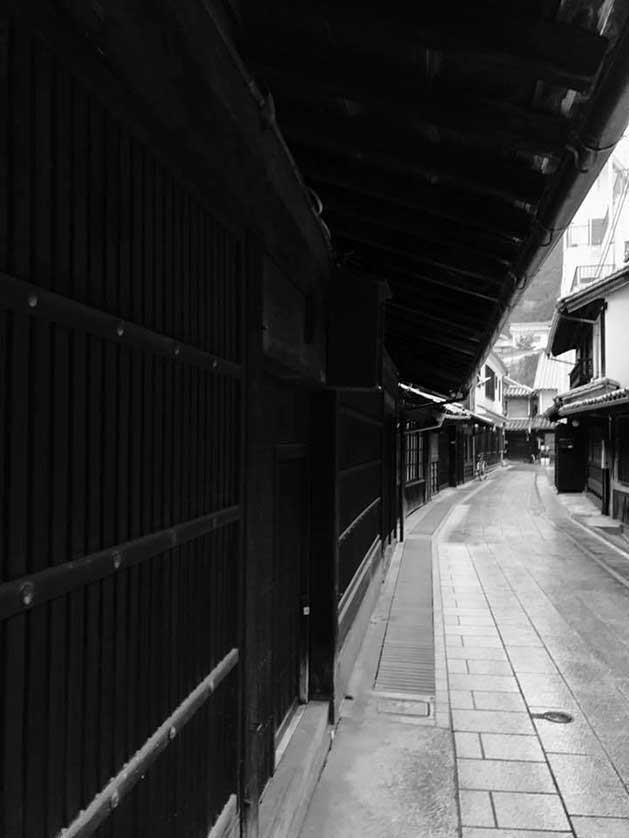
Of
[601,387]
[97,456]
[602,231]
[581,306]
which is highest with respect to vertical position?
[602,231]

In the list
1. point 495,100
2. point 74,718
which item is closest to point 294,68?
point 495,100

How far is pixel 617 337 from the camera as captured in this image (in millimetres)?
20953

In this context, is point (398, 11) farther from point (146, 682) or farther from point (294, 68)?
point (146, 682)

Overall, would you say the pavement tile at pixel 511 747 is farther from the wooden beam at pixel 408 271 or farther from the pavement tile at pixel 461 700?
the wooden beam at pixel 408 271

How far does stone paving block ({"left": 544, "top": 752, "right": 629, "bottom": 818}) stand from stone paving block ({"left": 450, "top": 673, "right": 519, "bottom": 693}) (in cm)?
147

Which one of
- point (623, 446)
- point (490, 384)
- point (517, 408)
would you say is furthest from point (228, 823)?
point (517, 408)

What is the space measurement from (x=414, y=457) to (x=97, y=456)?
21.7 meters

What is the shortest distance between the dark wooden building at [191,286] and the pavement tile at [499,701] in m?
2.36

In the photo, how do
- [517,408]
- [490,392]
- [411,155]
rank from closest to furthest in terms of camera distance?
[411,155], [490,392], [517,408]

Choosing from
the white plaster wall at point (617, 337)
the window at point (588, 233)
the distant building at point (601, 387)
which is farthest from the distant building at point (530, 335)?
the white plaster wall at point (617, 337)

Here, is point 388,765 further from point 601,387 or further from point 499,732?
point 601,387

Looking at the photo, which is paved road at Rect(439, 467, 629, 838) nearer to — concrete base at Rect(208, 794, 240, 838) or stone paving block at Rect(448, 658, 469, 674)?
stone paving block at Rect(448, 658, 469, 674)

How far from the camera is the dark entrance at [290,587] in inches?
182

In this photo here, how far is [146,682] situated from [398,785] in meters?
3.35
